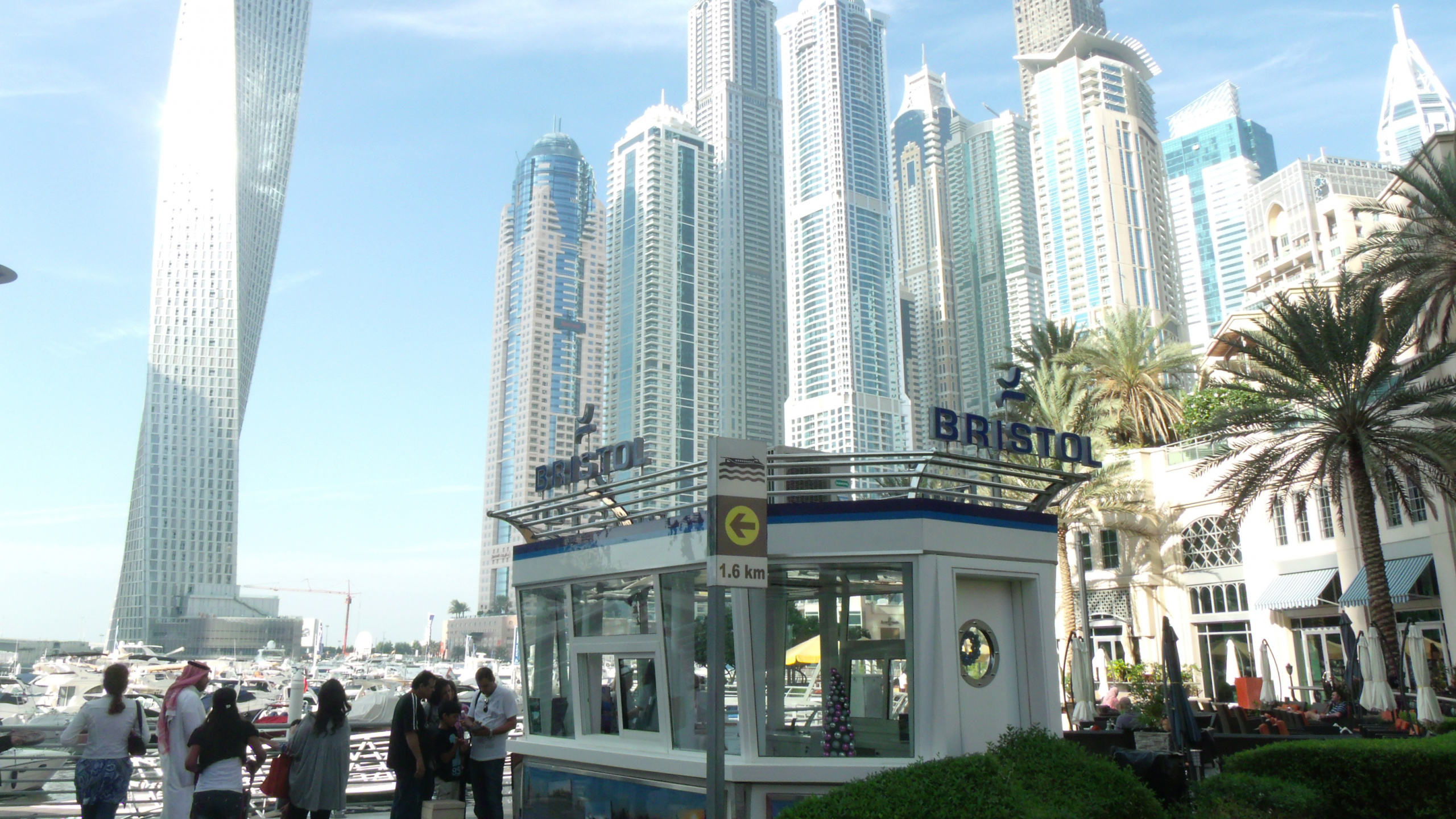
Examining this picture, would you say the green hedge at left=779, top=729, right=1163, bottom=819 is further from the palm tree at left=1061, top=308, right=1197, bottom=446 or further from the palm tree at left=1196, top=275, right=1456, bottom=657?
the palm tree at left=1061, top=308, right=1197, bottom=446

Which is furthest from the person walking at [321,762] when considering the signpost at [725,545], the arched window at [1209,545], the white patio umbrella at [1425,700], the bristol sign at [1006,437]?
the arched window at [1209,545]

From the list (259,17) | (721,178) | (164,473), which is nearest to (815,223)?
(721,178)

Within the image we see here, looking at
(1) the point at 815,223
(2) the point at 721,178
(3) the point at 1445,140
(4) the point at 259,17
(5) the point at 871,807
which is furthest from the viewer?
(2) the point at 721,178

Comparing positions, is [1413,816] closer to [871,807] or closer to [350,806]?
[871,807]

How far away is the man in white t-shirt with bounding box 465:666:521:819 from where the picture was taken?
11.3m

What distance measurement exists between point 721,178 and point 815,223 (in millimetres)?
24817

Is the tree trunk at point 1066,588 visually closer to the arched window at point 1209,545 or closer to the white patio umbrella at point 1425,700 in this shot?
the arched window at point 1209,545

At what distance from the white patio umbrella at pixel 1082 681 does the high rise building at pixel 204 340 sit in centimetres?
15009

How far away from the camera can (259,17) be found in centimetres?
14712

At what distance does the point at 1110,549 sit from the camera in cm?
3778

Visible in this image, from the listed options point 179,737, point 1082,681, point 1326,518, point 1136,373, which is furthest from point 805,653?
point 1136,373

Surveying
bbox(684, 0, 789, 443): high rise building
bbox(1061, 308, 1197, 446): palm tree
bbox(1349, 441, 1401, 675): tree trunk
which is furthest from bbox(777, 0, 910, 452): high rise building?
bbox(1349, 441, 1401, 675): tree trunk

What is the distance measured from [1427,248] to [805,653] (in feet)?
69.0

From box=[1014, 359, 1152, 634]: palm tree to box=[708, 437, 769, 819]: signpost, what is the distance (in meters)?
A: 27.5
